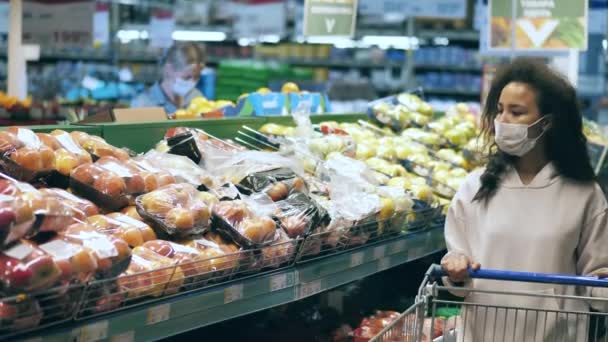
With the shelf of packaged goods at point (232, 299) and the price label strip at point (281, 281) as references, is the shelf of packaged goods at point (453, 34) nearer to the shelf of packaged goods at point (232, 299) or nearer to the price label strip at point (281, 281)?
the shelf of packaged goods at point (232, 299)

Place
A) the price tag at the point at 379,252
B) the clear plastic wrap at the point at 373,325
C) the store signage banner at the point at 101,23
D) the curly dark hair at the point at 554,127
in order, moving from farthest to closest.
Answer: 1. the store signage banner at the point at 101,23
2. the clear plastic wrap at the point at 373,325
3. the price tag at the point at 379,252
4. the curly dark hair at the point at 554,127

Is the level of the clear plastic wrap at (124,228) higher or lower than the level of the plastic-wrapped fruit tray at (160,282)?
higher

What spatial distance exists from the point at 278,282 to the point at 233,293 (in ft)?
0.77

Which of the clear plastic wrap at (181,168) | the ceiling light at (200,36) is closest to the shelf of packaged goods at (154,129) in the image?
the clear plastic wrap at (181,168)

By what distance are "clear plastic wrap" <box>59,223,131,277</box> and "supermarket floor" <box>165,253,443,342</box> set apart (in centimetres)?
109

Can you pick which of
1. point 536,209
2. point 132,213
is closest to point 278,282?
point 132,213

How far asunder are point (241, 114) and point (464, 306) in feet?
7.40

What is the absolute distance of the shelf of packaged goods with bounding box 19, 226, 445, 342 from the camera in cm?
194

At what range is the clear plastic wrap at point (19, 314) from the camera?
1.73 meters

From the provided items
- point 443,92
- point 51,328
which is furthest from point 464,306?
point 443,92

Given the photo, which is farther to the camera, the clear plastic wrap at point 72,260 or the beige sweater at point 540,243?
the beige sweater at point 540,243

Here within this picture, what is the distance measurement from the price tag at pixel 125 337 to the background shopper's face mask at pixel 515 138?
46.6 inches

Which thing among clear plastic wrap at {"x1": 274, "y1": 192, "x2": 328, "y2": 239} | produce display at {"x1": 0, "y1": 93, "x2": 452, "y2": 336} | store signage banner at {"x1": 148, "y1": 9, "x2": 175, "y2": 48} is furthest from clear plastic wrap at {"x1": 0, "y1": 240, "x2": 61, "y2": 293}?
store signage banner at {"x1": 148, "y1": 9, "x2": 175, "y2": 48}

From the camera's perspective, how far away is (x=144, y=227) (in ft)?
7.80
